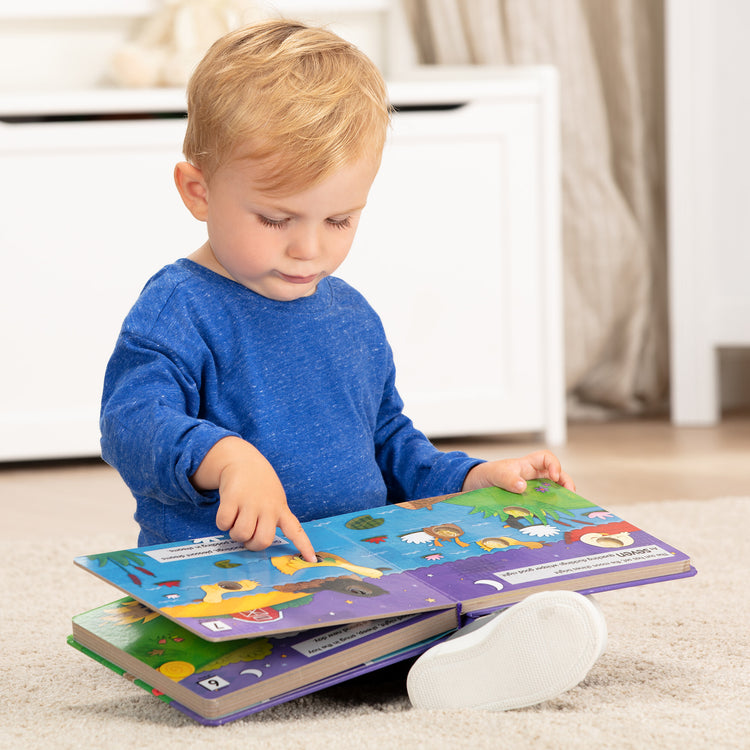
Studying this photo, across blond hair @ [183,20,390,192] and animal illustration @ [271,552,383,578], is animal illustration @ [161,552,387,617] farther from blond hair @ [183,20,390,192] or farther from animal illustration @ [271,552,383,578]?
blond hair @ [183,20,390,192]

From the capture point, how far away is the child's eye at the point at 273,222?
29.0 inches

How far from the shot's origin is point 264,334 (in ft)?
2.65

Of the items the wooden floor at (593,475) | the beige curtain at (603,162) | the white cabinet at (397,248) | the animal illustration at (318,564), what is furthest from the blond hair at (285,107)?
the beige curtain at (603,162)

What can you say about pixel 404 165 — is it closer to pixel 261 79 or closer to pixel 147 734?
pixel 261 79

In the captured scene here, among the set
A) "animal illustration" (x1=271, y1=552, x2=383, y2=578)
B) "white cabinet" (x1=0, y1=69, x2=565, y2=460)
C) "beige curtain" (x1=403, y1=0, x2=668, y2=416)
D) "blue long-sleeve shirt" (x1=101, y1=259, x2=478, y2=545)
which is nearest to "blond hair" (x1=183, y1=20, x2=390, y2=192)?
"blue long-sleeve shirt" (x1=101, y1=259, x2=478, y2=545)

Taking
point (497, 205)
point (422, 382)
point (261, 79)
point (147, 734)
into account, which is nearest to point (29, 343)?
point (422, 382)

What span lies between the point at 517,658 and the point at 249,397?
0.29 metres

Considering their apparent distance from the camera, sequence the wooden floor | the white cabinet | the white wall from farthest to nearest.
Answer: the white wall < the white cabinet < the wooden floor

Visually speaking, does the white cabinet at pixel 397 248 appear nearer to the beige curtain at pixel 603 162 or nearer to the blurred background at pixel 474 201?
the blurred background at pixel 474 201

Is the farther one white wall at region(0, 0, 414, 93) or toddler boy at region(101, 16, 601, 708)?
white wall at region(0, 0, 414, 93)

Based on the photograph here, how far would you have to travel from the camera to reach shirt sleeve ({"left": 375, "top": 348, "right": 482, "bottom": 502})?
853mm

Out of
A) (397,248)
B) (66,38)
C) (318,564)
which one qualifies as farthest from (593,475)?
(66,38)

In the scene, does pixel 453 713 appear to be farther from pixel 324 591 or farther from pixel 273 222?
pixel 273 222

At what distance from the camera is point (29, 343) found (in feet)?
5.32
